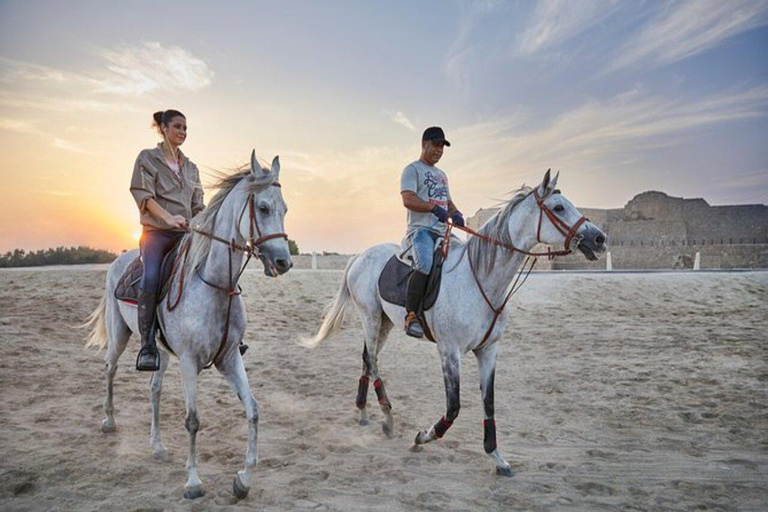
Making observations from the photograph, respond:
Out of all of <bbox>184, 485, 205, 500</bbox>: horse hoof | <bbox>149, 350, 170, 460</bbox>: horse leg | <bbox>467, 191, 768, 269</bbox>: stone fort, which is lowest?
A: <bbox>184, 485, 205, 500</bbox>: horse hoof

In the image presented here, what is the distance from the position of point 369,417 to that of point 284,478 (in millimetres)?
1954

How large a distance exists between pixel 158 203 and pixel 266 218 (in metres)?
1.31

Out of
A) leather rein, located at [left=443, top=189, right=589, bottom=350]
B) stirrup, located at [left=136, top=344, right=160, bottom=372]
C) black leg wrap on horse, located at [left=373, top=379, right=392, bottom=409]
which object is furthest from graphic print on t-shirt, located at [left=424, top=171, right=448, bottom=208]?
stirrup, located at [left=136, top=344, right=160, bottom=372]

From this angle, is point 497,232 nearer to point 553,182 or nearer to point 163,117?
point 553,182

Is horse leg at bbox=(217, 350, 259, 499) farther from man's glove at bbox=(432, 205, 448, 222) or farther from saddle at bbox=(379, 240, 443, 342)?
man's glove at bbox=(432, 205, 448, 222)

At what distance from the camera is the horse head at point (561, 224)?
13.3 ft

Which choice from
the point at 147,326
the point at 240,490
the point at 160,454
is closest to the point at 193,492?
the point at 240,490

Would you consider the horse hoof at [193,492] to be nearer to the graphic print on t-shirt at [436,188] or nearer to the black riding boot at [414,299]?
the black riding boot at [414,299]

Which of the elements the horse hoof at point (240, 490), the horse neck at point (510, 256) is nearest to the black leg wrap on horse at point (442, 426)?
the horse neck at point (510, 256)

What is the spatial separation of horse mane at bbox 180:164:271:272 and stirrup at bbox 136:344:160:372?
748 millimetres

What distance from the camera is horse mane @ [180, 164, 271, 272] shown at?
402 cm

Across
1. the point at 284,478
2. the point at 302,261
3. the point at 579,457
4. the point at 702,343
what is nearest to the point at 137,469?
the point at 284,478

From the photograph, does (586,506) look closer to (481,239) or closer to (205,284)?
(481,239)

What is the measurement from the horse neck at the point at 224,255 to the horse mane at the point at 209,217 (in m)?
0.06
